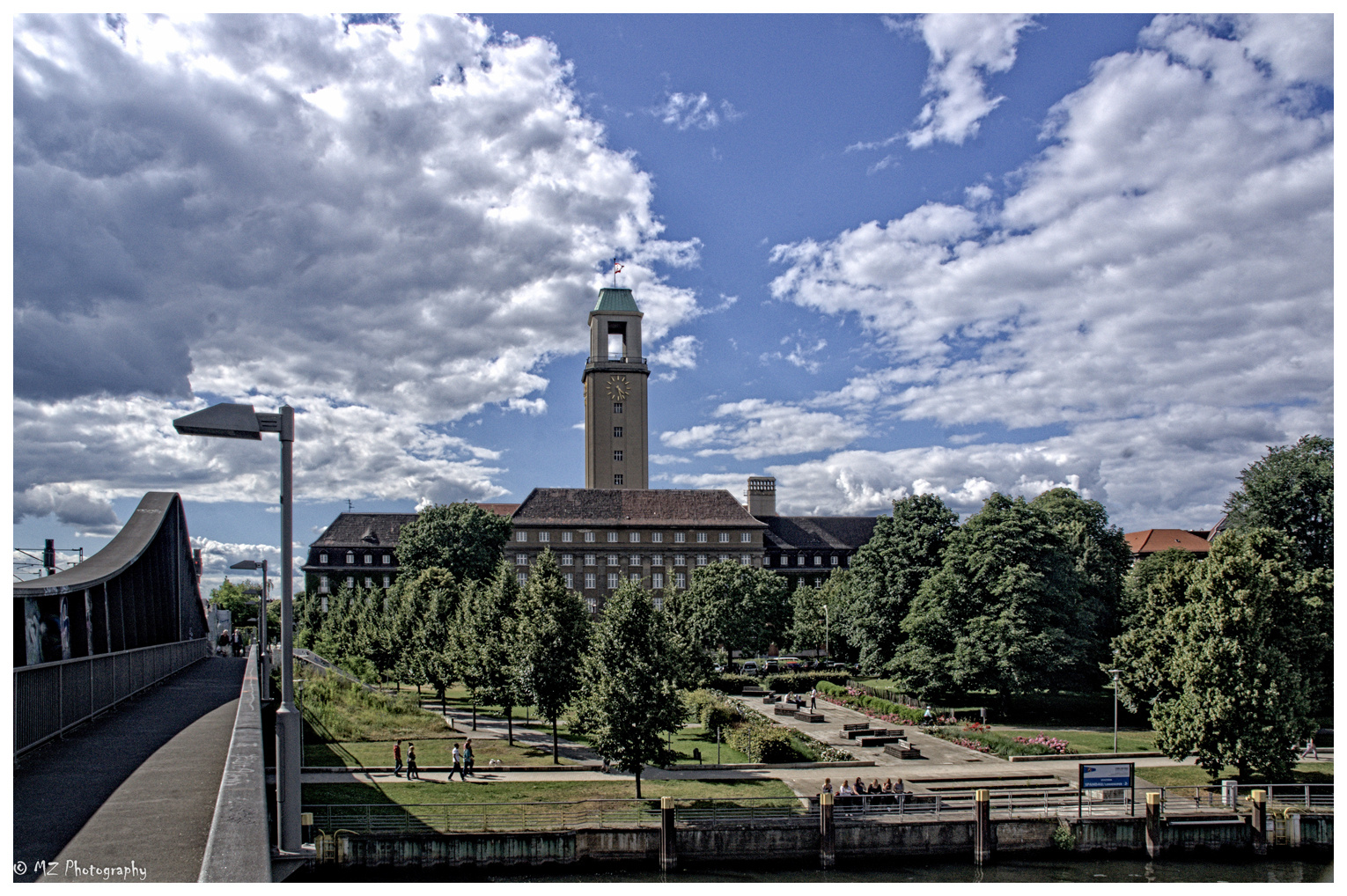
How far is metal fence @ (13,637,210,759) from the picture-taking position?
21688mm

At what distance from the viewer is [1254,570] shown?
3250 cm

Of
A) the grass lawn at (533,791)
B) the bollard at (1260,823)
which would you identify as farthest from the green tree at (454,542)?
the bollard at (1260,823)

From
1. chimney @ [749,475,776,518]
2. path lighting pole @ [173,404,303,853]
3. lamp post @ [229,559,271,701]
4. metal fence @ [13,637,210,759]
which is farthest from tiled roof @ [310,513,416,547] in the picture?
path lighting pole @ [173,404,303,853]

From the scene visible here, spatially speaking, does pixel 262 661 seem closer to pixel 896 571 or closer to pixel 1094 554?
pixel 896 571

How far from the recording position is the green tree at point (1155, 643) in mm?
35469

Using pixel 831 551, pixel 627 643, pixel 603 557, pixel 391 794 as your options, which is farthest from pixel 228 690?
pixel 831 551

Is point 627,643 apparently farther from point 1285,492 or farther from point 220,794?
point 1285,492

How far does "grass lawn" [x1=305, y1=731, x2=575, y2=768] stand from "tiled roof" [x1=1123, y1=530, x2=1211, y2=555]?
106861mm

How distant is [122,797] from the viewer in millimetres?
16281

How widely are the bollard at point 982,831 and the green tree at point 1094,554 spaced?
26.0 m

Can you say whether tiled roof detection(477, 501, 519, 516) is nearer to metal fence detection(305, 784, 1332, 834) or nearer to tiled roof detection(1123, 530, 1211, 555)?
tiled roof detection(1123, 530, 1211, 555)

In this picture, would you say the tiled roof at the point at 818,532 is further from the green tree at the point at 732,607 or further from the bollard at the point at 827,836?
the bollard at the point at 827,836

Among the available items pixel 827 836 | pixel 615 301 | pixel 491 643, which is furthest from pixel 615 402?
pixel 827 836
